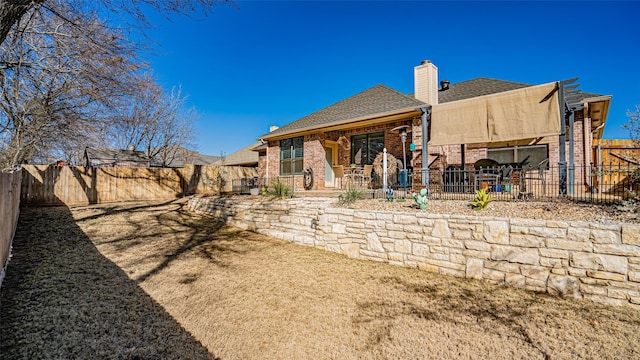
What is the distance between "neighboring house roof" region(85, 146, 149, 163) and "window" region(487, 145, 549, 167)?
68.5 ft

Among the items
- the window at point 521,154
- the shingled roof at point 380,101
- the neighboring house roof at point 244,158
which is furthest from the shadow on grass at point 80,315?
the neighboring house roof at point 244,158

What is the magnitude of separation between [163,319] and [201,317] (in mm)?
410

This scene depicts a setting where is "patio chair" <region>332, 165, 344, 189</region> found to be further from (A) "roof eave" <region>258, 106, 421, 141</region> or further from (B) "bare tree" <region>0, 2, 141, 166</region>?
(B) "bare tree" <region>0, 2, 141, 166</region>

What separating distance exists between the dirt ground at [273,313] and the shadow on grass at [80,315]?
1 centimetres

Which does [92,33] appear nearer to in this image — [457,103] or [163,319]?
[163,319]

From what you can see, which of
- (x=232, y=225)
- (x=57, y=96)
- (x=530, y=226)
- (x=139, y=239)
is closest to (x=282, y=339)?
(x=530, y=226)

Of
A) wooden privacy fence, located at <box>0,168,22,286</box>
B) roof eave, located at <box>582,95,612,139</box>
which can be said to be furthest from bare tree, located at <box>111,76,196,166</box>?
roof eave, located at <box>582,95,612,139</box>

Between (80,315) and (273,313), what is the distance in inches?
85.3

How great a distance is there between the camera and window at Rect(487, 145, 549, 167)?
900cm

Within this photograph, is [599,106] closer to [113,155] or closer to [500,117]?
[500,117]

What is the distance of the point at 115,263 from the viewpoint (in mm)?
4801

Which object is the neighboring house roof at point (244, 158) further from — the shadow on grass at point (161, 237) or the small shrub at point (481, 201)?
the small shrub at point (481, 201)

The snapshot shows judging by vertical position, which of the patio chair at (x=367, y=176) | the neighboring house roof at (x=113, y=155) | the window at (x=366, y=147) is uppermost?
the neighboring house roof at (x=113, y=155)

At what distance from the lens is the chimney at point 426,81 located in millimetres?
9523
